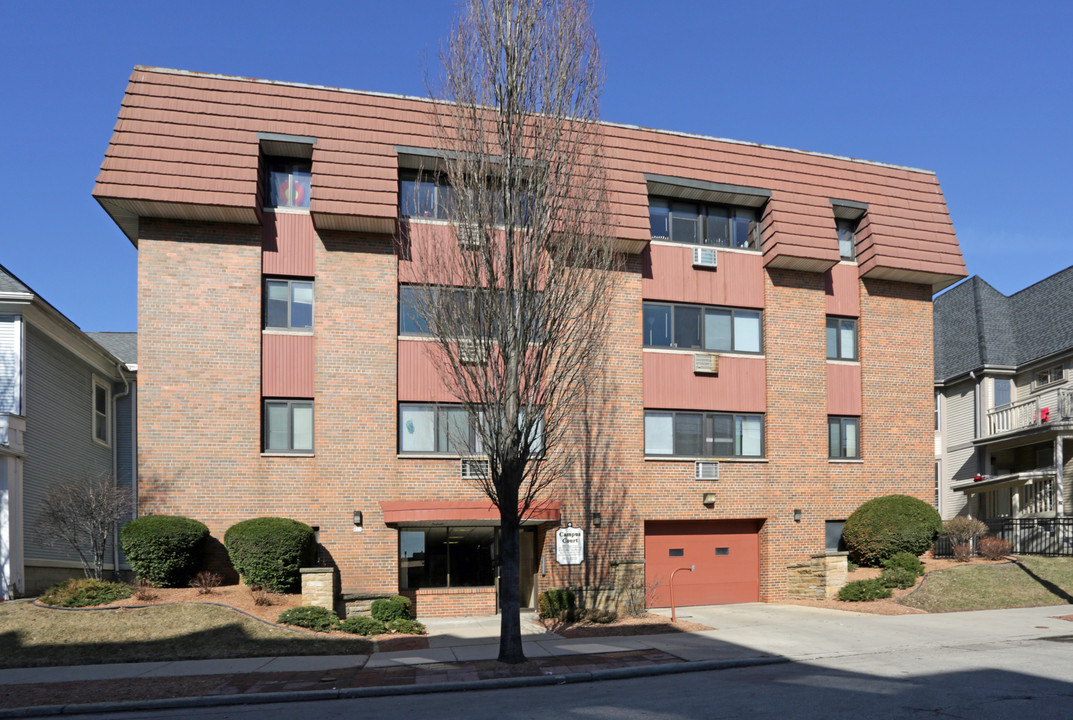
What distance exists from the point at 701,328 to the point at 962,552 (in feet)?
27.2

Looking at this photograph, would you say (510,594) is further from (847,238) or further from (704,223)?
(847,238)

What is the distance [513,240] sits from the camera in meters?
13.8

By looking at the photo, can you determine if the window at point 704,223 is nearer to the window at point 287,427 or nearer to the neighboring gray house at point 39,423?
the window at point 287,427

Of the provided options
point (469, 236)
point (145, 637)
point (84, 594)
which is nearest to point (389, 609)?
point (145, 637)

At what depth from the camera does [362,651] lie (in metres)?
14.7

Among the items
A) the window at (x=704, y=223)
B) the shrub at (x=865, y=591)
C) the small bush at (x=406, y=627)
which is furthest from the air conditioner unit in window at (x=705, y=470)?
the small bush at (x=406, y=627)

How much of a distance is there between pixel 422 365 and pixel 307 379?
255 cm

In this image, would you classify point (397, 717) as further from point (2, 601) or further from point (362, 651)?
point (2, 601)

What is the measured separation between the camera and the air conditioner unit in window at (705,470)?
21.3m

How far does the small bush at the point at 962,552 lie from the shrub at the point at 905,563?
1291mm

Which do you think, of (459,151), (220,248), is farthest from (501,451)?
(220,248)

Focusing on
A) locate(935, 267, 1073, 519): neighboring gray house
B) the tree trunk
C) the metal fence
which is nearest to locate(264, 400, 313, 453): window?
the tree trunk

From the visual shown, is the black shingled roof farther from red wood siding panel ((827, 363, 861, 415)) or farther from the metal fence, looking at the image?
red wood siding panel ((827, 363, 861, 415))

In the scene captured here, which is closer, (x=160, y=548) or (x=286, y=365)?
(x=160, y=548)
